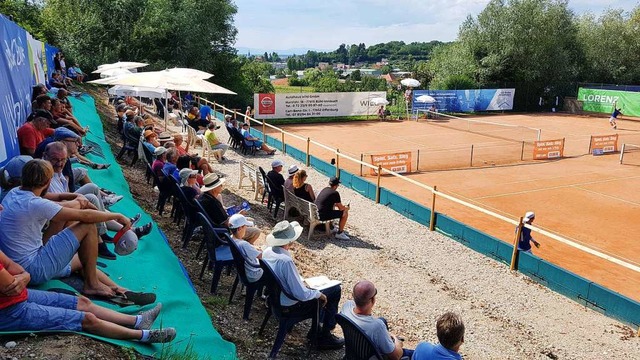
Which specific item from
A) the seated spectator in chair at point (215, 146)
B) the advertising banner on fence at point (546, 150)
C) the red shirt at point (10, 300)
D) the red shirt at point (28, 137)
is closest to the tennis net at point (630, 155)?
the advertising banner on fence at point (546, 150)

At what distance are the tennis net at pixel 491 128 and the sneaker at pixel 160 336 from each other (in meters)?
26.4

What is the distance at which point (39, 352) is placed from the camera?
3.55 meters

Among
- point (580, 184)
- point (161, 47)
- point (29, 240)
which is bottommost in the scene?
point (580, 184)

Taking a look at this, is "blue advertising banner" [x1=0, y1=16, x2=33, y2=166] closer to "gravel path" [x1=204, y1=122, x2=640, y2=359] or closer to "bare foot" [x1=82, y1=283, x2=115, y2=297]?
"bare foot" [x1=82, y1=283, x2=115, y2=297]

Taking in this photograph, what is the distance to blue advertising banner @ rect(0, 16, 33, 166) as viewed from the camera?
735cm

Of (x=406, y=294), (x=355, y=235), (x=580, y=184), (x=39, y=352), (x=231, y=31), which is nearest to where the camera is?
(x=39, y=352)

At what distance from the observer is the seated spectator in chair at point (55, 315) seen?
3.67 m

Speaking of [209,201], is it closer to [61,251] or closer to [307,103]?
[61,251]

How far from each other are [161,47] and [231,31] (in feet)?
21.1

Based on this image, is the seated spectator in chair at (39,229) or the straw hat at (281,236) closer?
the seated spectator in chair at (39,229)

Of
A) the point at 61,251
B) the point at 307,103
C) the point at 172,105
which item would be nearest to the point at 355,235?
the point at 61,251

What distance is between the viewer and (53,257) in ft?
14.2

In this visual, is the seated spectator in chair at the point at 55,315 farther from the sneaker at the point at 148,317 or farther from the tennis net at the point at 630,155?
the tennis net at the point at 630,155

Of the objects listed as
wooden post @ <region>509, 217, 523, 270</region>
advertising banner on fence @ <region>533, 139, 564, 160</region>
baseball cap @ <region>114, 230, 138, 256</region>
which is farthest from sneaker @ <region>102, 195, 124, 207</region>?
advertising banner on fence @ <region>533, 139, 564, 160</region>
